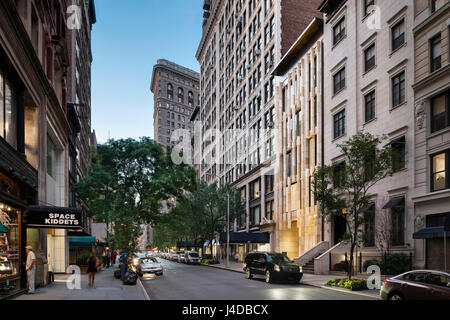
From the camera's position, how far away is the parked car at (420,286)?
12131 millimetres

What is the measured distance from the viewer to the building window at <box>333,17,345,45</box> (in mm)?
34656

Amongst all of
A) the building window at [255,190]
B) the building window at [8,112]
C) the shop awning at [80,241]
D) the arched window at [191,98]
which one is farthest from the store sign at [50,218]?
the arched window at [191,98]

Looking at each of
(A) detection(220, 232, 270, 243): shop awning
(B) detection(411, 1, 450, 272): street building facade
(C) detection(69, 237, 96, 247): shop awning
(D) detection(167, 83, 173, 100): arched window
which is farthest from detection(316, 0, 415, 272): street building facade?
(D) detection(167, 83, 173, 100): arched window

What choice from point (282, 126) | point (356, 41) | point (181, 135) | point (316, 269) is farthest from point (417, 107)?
point (181, 135)

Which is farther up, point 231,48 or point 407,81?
point 231,48

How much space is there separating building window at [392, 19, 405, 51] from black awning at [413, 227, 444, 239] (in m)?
11.4

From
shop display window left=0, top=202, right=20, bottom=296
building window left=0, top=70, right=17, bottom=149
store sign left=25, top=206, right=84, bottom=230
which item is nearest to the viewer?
shop display window left=0, top=202, right=20, bottom=296

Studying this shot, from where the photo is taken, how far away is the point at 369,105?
100 ft

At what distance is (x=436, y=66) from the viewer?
23594 millimetres

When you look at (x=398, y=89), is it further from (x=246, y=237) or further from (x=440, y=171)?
(x=246, y=237)

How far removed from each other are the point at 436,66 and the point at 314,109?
1631cm

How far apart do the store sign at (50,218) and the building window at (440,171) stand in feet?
59.4

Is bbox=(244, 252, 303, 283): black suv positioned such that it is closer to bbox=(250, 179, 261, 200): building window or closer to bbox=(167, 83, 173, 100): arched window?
bbox=(250, 179, 261, 200): building window

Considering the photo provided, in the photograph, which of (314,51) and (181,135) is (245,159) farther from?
(181,135)
